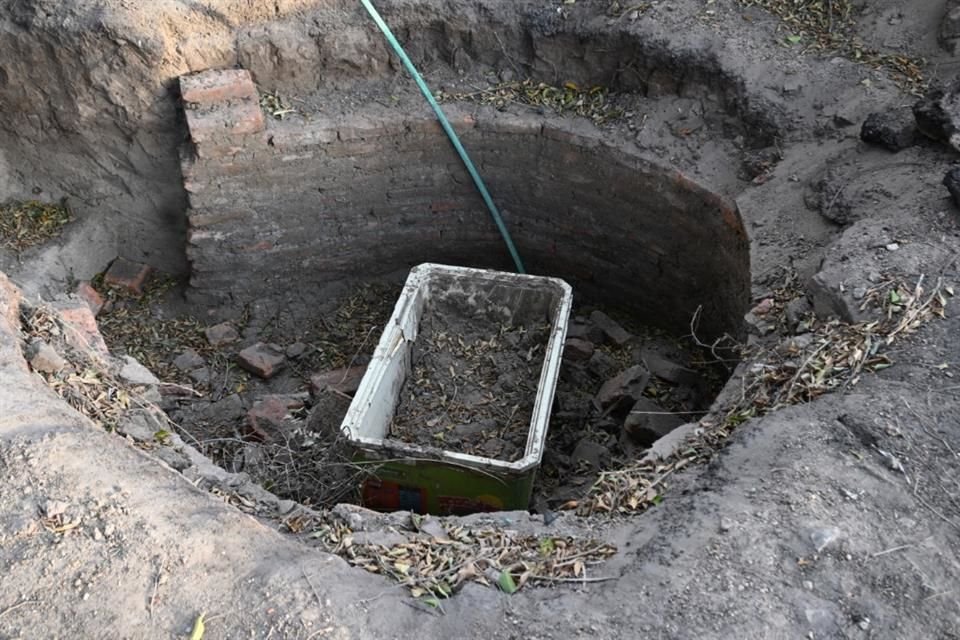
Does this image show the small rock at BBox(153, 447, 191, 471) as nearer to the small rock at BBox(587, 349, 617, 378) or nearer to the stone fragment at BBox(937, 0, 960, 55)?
the small rock at BBox(587, 349, 617, 378)

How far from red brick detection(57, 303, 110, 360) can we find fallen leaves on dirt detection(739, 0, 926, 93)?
365 cm

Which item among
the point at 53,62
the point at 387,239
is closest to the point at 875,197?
the point at 387,239

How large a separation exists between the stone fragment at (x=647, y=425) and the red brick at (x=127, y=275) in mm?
2796

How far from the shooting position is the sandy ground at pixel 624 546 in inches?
88.1

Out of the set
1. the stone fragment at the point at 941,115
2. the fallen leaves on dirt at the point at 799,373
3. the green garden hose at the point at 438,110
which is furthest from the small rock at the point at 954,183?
the green garden hose at the point at 438,110

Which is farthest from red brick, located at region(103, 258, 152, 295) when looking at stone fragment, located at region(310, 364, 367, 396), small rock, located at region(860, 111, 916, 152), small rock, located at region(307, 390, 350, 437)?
small rock, located at region(860, 111, 916, 152)

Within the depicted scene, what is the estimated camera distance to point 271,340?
16.4ft

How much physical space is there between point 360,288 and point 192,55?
1.58 meters

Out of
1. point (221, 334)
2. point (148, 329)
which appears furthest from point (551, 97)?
point (148, 329)

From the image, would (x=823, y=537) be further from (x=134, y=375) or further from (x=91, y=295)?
(x=91, y=295)

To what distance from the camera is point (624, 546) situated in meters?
2.60

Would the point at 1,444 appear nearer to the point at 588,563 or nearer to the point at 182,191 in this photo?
the point at 588,563

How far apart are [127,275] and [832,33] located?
4.04m

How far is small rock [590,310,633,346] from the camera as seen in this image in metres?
4.98
